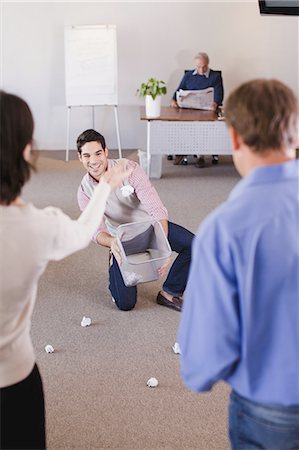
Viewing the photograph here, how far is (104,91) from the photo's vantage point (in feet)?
21.9

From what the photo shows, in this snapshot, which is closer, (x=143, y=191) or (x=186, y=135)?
(x=143, y=191)

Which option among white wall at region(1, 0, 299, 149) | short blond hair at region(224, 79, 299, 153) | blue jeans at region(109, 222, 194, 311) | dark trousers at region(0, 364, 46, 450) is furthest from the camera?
white wall at region(1, 0, 299, 149)

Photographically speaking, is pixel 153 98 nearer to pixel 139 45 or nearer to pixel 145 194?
pixel 139 45

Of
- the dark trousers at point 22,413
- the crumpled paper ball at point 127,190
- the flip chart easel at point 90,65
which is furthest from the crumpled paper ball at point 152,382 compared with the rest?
the flip chart easel at point 90,65

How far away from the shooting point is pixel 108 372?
2.57m

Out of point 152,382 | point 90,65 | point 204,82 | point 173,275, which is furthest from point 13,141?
point 90,65

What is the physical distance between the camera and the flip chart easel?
21.5 ft

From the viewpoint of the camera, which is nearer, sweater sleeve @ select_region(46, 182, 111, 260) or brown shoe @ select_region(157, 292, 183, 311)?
sweater sleeve @ select_region(46, 182, 111, 260)

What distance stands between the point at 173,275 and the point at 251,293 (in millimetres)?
2066

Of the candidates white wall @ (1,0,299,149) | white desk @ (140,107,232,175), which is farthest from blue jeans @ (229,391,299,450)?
white wall @ (1,0,299,149)

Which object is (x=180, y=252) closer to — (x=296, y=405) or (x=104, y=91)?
(x=296, y=405)

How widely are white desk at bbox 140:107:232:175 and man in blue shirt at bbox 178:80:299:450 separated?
4549 mm

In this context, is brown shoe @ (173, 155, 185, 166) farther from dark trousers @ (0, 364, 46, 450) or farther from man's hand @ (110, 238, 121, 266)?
dark trousers @ (0, 364, 46, 450)

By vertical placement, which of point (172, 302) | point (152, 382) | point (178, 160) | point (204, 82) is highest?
point (204, 82)
